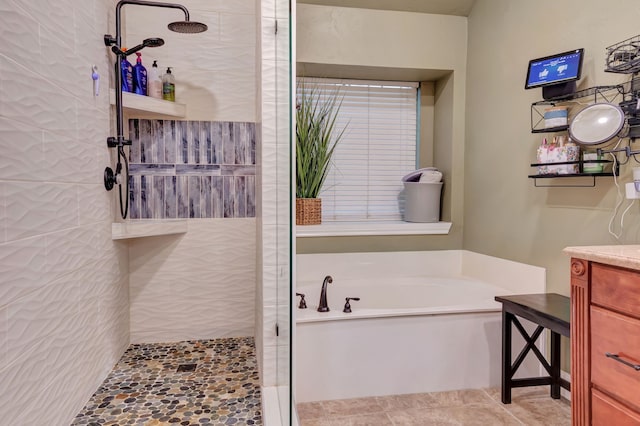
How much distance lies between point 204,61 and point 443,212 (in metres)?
2.05

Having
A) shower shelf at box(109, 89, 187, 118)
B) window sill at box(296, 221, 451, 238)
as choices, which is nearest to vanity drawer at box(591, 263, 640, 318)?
window sill at box(296, 221, 451, 238)

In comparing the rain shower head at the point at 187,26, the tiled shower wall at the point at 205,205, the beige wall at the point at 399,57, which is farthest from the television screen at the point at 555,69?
the rain shower head at the point at 187,26


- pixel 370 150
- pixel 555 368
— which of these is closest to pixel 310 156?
pixel 370 150

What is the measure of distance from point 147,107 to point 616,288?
7.29ft

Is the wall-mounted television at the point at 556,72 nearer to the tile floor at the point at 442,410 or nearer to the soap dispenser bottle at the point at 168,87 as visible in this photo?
the tile floor at the point at 442,410

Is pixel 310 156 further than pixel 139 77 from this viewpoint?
Yes

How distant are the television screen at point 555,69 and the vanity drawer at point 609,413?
4.92 feet

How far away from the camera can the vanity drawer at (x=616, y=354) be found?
1.34m

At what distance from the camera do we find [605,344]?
146cm

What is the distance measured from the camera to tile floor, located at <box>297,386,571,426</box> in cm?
203

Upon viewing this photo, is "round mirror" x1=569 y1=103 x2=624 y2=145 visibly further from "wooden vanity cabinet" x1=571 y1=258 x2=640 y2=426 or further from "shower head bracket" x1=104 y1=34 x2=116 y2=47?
"shower head bracket" x1=104 y1=34 x2=116 y2=47

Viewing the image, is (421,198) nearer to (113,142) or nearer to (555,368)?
(555,368)

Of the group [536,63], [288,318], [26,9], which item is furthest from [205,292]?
[536,63]

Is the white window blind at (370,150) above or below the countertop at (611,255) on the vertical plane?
above
